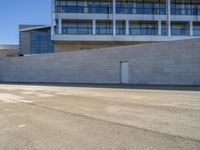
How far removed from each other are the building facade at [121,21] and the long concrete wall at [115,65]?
920 centimetres

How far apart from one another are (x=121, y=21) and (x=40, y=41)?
2207cm

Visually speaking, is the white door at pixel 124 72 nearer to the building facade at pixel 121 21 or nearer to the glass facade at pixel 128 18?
the building facade at pixel 121 21

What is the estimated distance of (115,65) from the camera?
23656mm

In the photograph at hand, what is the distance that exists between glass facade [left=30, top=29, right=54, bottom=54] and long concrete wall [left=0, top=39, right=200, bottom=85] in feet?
63.9

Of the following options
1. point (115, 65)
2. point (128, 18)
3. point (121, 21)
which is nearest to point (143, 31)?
point (128, 18)

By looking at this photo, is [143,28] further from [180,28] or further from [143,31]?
[180,28]

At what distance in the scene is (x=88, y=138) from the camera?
545cm

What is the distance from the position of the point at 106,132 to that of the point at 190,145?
1.95m

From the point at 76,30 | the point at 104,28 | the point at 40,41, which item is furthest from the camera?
the point at 40,41

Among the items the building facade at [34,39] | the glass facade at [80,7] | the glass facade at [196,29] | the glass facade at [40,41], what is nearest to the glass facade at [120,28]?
the glass facade at [80,7]

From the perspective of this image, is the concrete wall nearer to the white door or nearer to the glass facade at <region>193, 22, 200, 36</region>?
the glass facade at <region>193, 22, 200, 36</region>

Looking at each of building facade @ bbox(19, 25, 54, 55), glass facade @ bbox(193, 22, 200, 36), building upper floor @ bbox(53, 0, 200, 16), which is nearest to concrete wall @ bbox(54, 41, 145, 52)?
building upper floor @ bbox(53, 0, 200, 16)

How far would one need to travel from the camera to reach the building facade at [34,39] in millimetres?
54562

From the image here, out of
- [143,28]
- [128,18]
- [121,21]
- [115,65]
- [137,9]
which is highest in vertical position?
[137,9]
